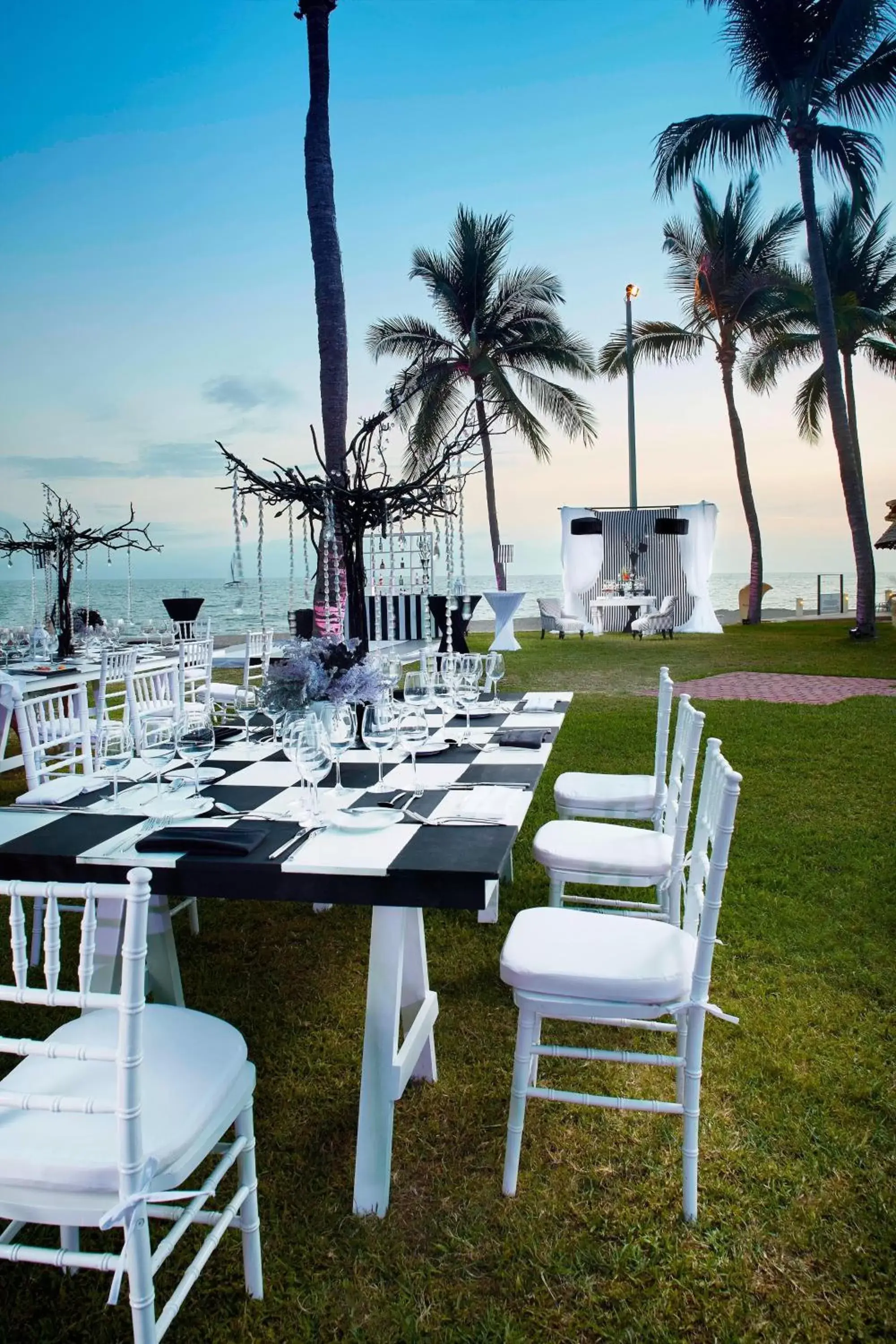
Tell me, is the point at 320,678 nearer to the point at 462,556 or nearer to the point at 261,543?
the point at 261,543

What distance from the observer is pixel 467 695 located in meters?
3.05

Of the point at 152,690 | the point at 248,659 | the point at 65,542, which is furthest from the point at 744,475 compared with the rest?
the point at 152,690

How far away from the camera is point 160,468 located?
17.4 meters

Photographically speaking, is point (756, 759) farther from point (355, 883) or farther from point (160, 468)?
point (160, 468)

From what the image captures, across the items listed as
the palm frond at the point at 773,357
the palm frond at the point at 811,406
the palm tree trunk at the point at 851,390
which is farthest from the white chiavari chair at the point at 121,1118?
the palm frond at the point at 811,406

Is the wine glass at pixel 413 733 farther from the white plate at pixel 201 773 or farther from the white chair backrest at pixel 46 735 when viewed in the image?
the white chair backrest at pixel 46 735

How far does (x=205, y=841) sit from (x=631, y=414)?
17248mm

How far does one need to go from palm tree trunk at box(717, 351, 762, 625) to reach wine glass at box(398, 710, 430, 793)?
53.4ft

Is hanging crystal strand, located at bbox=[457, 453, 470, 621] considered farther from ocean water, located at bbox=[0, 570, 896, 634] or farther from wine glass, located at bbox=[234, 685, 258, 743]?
ocean water, located at bbox=[0, 570, 896, 634]

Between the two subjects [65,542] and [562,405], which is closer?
[65,542]

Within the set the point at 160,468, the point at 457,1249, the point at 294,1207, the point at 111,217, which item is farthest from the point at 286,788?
the point at 160,468

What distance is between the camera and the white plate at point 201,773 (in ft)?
8.05

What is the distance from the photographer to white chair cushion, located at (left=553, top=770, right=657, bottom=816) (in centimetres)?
319

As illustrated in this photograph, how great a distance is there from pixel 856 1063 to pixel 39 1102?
7.05ft
